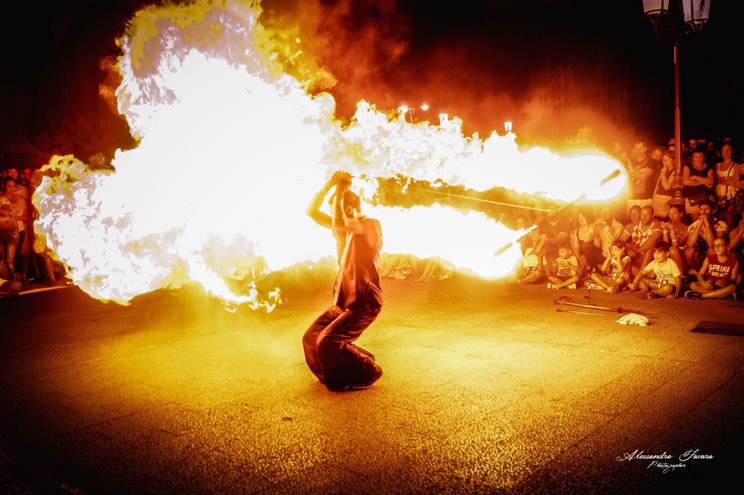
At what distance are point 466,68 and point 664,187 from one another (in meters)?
8.02

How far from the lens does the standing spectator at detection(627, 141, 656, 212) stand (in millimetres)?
11938

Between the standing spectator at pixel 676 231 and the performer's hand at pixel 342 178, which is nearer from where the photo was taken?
the performer's hand at pixel 342 178

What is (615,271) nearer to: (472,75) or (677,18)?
(677,18)

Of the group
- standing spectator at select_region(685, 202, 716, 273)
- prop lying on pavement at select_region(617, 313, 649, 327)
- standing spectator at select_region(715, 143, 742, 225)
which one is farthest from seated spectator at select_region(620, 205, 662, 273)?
prop lying on pavement at select_region(617, 313, 649, 327)

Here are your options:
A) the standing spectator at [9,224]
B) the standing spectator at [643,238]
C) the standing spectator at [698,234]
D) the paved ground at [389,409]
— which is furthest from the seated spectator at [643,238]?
the standing spectator at [9,224]

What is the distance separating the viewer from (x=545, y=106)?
1575 centimetres

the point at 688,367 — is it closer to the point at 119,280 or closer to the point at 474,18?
the point at 119,280

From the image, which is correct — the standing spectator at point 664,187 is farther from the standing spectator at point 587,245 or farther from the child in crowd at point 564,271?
the child in crowd at point 564,271

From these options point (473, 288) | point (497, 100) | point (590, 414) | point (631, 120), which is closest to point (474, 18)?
point (497, 100)

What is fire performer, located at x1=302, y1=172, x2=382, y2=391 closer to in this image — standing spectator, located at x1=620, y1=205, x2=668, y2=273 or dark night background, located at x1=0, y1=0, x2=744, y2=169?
dark night background, located at x1=0, y1=0, x2=744, y2=169

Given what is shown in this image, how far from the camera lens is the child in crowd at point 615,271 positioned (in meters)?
10.5

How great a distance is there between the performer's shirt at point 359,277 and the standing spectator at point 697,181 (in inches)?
327

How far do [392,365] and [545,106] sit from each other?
12014 mm

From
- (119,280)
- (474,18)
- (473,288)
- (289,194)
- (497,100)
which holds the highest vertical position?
(474,18)
